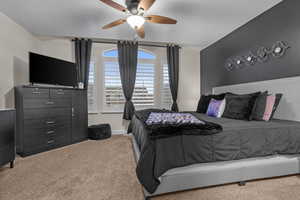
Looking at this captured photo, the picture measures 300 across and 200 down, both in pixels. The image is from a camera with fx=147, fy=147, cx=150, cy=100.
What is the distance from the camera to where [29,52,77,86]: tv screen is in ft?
9.68

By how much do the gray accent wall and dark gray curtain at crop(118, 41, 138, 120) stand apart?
2.31m

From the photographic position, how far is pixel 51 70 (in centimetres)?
323

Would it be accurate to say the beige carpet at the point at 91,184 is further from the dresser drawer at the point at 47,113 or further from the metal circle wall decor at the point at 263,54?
the metal circle wall decor at the point at 263,54

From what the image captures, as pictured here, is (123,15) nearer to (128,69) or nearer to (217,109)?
(128,69)

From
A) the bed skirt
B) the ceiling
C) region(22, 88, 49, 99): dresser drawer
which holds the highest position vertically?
the ceiling

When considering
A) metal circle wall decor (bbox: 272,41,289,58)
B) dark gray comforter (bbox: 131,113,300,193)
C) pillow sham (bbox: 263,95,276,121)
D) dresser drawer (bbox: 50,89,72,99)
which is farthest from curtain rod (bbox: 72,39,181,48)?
dark gray comforter (bbox: 131,113,300,193)

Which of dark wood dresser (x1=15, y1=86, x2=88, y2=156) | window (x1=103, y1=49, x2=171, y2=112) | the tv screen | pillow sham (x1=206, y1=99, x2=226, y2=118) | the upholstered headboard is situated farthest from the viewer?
window (x1=103, y1=49, x2=171, y2=112)

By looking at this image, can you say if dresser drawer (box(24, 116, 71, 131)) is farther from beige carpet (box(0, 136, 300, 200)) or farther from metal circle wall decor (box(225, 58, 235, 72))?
metal circle wall decor (box(225, 58, 235, 72))

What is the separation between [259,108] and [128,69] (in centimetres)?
313

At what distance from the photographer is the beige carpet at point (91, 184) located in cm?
159

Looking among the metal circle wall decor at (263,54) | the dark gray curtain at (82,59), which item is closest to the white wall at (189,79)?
the metal circle wall decor at (263,54)

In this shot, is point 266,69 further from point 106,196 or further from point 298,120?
point 106,196

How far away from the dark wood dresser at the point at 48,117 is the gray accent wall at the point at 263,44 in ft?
12.0

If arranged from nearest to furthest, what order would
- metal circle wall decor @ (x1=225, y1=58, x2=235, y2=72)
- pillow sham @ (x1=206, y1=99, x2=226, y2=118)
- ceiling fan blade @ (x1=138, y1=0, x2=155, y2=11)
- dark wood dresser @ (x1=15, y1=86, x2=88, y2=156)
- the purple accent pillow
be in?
the purple accent pillow < ceiling fan blade @ (x1=138, y1=0, x2=155, y2=11) < dark wood dresser @ (x1=15, y1=86, x2=88, y2=156) < pillow sham @ (x1=206, y1=99, x2=226, y2=118) < metal circle wall decor @ (x1=225, y1=58, x2=235, y2=72)
